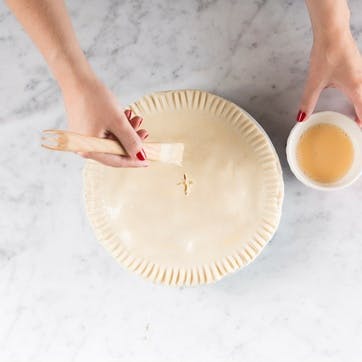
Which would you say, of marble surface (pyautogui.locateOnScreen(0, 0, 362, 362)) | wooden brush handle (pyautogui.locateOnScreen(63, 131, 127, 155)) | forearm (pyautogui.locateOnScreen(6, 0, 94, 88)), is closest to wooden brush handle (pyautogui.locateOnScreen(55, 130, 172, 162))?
wooden brush handle (pyautogui.locateOnScreen(63, 131, 127, 155))

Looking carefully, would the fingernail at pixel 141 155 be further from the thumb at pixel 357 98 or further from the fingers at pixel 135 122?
the thumb at pixel 357 98

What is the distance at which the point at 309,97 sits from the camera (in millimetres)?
873

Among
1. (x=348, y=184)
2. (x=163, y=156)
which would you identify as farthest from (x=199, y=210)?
(x=348, y=184)

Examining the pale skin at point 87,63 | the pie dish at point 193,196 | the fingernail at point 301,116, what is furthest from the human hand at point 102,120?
the fingernail at point 301,116

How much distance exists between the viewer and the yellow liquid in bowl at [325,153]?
0.91 meters

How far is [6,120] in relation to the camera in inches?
39.6

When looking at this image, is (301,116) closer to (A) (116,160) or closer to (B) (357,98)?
(B) (357,98)

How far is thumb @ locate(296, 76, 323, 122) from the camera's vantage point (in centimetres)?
87

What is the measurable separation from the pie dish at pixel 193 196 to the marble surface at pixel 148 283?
0.09 metres

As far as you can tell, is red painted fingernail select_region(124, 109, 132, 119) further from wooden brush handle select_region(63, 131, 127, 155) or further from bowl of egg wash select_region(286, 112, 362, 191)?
bowl of egg wash select_region(286, 112, 362, 191)

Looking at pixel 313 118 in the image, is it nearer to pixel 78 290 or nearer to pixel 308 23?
pixel 308 23

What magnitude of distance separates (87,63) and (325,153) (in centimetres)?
38

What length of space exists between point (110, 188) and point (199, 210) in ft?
0.45

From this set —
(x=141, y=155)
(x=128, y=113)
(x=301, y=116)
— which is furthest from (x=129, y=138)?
(x=301, y=116)
